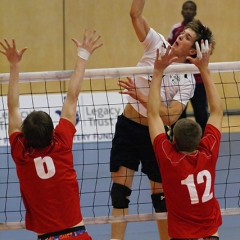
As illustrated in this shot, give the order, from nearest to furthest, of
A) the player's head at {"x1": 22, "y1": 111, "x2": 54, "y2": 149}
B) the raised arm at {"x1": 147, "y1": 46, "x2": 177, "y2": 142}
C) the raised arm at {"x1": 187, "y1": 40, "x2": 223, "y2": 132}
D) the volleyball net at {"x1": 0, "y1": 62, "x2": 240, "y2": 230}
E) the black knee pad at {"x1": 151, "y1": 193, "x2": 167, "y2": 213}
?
the player's head at {"x1": 22, "y1": 111, "x2": 54, "y2": 149} → the raised arm at {"x1": 147, "y1": 46, "x2": 177, "y2": 142} → the raised arm at {"x1": 187, "y1": 40, "x2": 223, "y2": 132} → the volleyball net at {"x1": 0, "y1": 62, "x2": 240, "y2": 230} → the black knee pad at {"x1": 151, "y1": 193, "x2": 167, "y2": 213}

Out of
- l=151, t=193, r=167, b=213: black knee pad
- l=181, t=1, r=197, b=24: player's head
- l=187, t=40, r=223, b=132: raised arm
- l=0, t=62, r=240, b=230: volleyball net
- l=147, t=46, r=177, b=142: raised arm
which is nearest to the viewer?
l=147, t=46, r=177, b=142: raised arm

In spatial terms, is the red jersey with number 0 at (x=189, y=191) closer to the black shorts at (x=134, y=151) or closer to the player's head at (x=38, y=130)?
the player's head at (x=38, y=130)

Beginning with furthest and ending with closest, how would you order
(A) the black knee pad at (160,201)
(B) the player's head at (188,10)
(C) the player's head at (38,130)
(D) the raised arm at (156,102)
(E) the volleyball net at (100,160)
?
(B) the player's head at (188,10) < (A) the black knee pad at (160,201) < (E) the volleyball net at (100,160) < (D) the raised arm at (156,102) < (C) the player's head at (38,130)

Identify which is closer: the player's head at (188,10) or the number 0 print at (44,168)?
the number 0 print at (44,168)

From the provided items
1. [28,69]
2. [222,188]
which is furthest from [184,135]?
[28,69]

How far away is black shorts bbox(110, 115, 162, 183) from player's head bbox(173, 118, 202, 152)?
3.22 feet

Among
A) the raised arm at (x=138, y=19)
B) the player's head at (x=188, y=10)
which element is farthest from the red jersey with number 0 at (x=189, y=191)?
the player's head at (x=188, y=10)

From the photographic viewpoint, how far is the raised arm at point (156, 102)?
3.14m

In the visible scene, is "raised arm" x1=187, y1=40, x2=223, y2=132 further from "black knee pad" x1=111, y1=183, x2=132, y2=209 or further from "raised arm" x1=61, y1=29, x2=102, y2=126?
"black knee pad" x1=111, y1=183, x2=132, y2=209

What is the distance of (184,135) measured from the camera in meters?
2.92

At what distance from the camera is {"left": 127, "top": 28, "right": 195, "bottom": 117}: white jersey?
13.0ft

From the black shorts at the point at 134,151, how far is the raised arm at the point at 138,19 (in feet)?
2.09

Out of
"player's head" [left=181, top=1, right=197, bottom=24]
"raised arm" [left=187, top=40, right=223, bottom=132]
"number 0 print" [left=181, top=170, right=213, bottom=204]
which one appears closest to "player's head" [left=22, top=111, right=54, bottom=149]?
"number 0 print" [left=181, top=170, right=213, bottom=204]

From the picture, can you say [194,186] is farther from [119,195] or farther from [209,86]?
[119,195]
